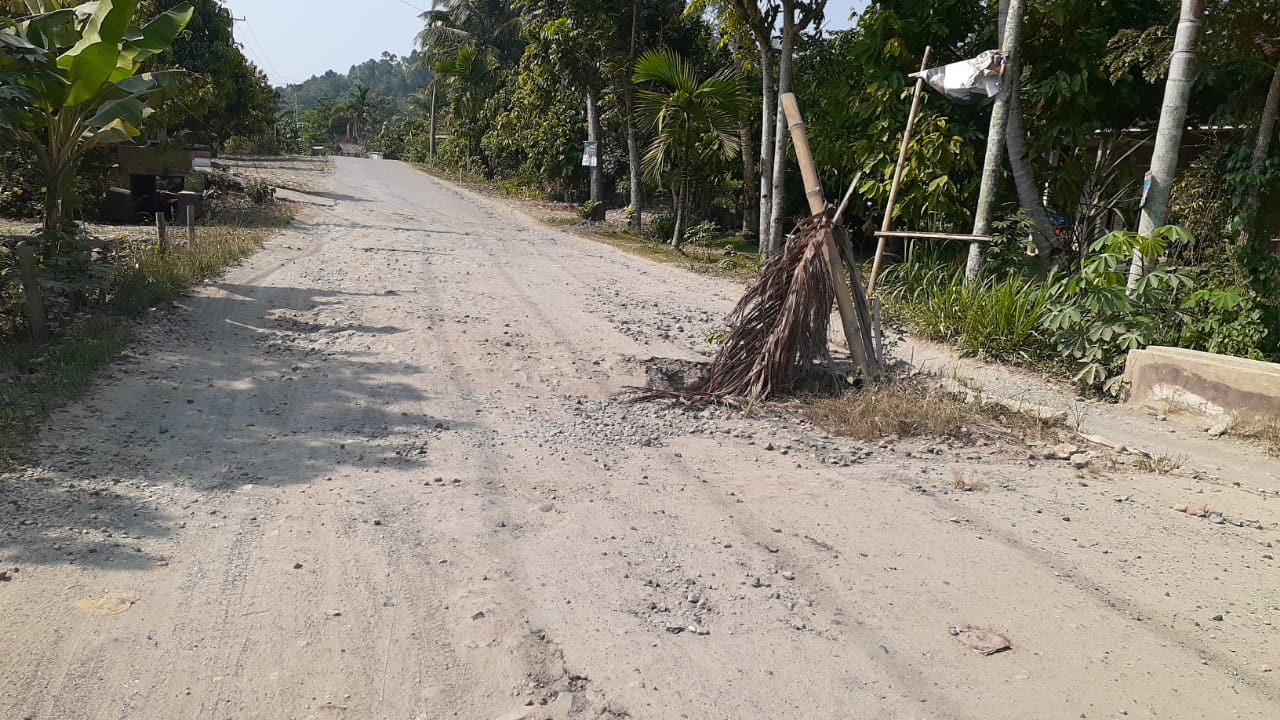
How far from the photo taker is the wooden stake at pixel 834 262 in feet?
21.4

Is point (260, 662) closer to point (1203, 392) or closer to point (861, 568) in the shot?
point (861, 568)

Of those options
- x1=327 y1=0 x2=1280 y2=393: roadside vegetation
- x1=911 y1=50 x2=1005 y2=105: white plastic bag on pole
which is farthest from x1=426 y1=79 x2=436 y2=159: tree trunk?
x1=911 y1=50 x2=1005 y2=105: white plastic bag on pole

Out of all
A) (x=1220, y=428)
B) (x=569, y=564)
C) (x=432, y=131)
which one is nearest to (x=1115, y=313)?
(x=1220, y=428)

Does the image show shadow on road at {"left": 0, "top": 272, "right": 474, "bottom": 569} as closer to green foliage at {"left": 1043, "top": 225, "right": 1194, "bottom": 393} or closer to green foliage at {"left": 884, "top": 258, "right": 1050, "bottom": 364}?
green foliage at {"left": 884, "top": 258, "right": 1050, "bottom": 364}

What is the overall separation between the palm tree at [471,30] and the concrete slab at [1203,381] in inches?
1449

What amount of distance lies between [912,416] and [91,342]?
636 cm

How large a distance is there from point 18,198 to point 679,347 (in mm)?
12053

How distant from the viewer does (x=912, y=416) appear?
244 inches

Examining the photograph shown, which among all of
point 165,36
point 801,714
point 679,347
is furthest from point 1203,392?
point 165,36

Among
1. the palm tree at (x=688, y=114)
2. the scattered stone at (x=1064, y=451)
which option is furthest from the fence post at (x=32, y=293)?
the palm tree at (x=688, y=114)

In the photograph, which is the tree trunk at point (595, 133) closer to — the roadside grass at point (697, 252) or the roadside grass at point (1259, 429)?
the roadside grass at point (697, 252)

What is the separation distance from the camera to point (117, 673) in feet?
10.3

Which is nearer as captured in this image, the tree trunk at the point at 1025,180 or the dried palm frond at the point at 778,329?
the dried palm frond at the point at 778,329

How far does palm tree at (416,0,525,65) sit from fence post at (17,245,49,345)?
116 feet
